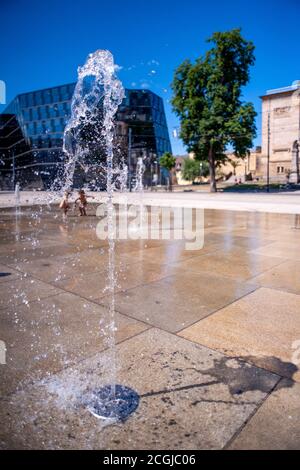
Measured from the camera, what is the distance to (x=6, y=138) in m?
63.6

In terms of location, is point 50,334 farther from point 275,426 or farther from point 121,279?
point 275,426

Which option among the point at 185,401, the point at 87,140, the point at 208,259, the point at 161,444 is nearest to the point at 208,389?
the point at 185,401

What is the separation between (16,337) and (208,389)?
6.91 feet

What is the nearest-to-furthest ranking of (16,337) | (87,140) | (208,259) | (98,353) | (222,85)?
1. (98,353)
2. (16,337)
3. (208,259)
4. (222,85)
5. (87,140)

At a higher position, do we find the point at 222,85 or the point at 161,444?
the point at 222,85

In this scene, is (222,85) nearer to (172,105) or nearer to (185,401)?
(172,105)

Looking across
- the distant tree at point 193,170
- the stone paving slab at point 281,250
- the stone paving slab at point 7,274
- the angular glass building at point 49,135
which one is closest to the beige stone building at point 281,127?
the angular glass building at point 49,135

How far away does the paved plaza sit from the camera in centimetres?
226

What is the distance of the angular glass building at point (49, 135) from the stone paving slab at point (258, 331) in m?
56.7

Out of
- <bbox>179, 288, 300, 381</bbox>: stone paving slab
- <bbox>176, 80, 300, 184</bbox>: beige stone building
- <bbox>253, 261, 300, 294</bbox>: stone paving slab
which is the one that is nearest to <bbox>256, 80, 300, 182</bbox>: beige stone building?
<bbox>176, 80, 300, 184</bbox>: beige stone building

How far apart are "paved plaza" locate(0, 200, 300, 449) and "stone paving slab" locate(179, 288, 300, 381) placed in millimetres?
12

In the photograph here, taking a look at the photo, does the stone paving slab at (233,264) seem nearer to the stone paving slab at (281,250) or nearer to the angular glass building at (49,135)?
the stone paving slab at (281,250)

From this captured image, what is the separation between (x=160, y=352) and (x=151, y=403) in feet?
2.46

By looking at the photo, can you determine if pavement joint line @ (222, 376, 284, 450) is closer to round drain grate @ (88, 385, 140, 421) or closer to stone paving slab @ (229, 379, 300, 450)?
stone paving slab @ (229, 379, 300, 450)
